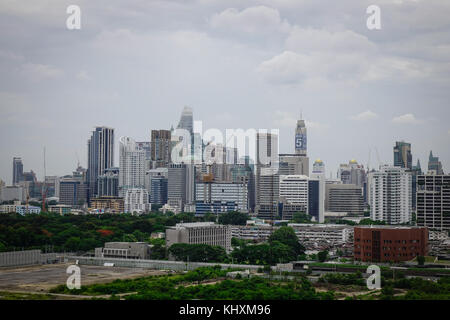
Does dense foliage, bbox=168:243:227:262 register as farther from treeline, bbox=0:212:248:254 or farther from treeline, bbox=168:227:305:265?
treeline, bbox=0:212:248:254

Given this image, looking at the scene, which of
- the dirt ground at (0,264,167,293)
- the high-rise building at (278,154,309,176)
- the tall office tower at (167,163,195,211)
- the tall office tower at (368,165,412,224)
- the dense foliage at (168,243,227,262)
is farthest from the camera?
the tall office tower at (167,163,195,211)

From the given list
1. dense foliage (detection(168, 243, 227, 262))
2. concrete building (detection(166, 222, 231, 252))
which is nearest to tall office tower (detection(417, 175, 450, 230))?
concrete building (detection(166, 222, 231, 252))

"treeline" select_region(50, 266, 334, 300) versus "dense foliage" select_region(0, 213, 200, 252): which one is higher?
"dense foliage" select_region(0, 213, 200, 252)

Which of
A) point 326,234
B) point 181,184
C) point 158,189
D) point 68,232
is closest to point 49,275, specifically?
point 68,232

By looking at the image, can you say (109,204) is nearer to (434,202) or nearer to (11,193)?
(11,193)
